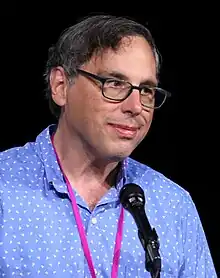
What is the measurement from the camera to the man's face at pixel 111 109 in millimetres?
2074

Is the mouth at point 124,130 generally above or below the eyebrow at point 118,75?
below

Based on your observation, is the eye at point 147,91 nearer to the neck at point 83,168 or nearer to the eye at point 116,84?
the eye at point 116,84

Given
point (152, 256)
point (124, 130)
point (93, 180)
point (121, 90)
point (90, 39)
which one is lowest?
point (152, 256)

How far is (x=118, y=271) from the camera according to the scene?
2.10 meters

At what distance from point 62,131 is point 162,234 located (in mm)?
431

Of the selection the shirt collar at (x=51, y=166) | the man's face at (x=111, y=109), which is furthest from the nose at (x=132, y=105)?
the shirt collar at (x=51, y=166)

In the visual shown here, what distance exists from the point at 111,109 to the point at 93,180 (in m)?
0.27

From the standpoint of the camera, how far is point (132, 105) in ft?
6.79

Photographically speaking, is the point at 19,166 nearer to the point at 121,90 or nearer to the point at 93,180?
the point at 93,180

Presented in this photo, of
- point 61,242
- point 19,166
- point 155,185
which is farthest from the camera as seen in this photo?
point 155,185

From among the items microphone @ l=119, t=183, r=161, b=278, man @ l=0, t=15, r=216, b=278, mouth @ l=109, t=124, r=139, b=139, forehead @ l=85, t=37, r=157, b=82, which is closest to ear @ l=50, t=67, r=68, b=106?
man @ l=0, t=15, r=216, b=278

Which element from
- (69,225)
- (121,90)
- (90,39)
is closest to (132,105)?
(121,90)

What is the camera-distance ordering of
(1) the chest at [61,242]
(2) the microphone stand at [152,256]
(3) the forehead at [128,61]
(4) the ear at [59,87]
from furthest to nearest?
1. (4) the ear at [59,87]
2. (3) the forehead at [128,61]
3. (1) the chest at [61,242]
4. (2) the microphone stand at [152,256]

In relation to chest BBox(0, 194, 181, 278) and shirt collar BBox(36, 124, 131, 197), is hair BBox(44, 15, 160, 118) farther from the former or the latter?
chest BBox(0, 194, 181, 278)
